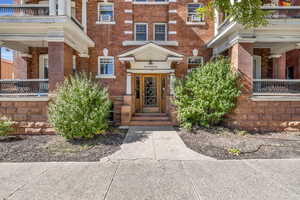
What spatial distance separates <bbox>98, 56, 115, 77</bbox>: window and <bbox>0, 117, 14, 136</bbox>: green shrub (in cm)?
524

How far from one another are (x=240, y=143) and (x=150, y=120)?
470 cm

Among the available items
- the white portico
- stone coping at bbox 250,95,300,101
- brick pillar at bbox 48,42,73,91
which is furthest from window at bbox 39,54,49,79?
stone coping at bbox 250,95,300,101

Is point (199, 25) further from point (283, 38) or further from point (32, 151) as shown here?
point (32, 151)

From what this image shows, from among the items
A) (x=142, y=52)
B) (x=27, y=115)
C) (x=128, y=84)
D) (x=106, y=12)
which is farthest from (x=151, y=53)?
(x=27, y=115)

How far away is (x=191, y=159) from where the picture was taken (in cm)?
521

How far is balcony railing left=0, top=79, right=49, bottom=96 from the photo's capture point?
25.5 ft

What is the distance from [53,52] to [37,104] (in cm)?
240

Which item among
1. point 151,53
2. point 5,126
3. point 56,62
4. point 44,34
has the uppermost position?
point 44,34

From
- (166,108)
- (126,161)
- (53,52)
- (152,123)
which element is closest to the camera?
(126,161)

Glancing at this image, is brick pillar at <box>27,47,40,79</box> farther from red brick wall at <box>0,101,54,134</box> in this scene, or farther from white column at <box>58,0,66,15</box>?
white column at <box>58,0,66,15</box>

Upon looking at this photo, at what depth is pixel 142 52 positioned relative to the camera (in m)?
9.58

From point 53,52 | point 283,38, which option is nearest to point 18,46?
point 53,52

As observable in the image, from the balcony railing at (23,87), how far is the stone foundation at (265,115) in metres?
8.93

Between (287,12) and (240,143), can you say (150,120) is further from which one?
(287,12)
